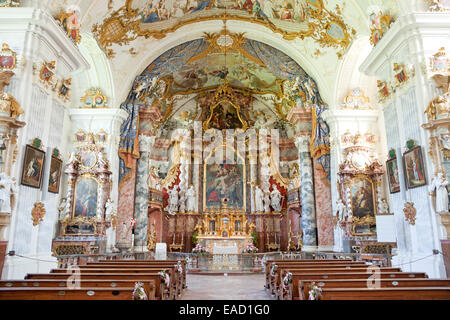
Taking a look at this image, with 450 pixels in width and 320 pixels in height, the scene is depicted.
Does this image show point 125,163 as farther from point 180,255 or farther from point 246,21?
point 246,21

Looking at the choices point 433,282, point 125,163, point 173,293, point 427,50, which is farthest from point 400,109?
point 125,163

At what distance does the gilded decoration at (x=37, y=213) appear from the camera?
7469mm

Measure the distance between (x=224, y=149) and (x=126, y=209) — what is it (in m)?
7.89

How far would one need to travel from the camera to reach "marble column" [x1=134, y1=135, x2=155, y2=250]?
14403 mm

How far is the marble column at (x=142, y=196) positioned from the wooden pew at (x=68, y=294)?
10.2 m

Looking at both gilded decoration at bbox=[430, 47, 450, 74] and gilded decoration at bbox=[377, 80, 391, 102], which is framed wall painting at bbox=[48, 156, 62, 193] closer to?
gilded decoration at bbox=[377, 80, 391, 102]

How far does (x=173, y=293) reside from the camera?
6.88 m

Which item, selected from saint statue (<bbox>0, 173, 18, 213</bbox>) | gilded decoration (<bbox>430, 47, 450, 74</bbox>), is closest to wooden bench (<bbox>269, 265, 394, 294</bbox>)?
gilded decoration (<bbox>430, 47, 450, 74</bbox>)

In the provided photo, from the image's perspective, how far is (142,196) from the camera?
14758mm

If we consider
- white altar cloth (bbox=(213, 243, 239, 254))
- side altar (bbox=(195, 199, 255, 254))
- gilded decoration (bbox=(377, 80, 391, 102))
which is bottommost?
white altar cloth (bbox=(213, 243, 239, 254))

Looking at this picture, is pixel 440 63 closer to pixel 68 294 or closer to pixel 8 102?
pixel 68 294

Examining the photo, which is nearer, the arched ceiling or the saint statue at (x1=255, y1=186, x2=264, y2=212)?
the arched ceiling

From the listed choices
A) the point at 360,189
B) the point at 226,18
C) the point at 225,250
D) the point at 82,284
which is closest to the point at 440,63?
the point at 360,189

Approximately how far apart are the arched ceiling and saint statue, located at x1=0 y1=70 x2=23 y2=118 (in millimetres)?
4395
